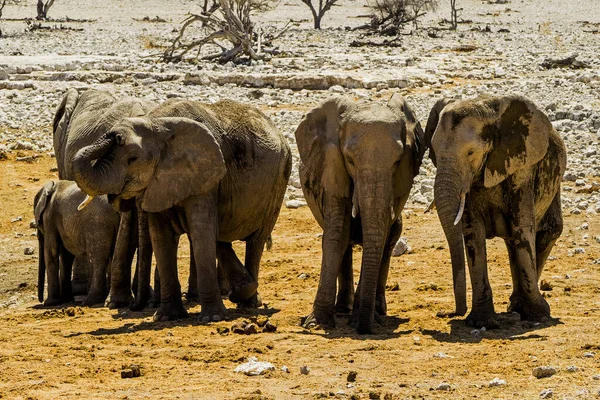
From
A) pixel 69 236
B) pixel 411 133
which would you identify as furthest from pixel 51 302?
pixel 411 133

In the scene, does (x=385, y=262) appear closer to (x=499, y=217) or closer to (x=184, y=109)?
(x=499, y=217)

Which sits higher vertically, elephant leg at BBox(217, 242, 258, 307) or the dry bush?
the dry bush

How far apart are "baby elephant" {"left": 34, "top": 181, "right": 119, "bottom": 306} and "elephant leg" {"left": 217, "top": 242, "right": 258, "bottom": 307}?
3.82 ft

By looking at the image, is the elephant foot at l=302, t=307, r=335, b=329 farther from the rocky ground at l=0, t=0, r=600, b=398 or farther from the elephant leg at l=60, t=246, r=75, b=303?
the elephant leg at l=60, t=246, r=75, b=303

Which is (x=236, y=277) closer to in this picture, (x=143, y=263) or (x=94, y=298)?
(x=143, y=263)

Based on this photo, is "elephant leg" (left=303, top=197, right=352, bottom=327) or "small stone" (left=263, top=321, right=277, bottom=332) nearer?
"small stone" (left=263, top=321, right=277, bottom=332)

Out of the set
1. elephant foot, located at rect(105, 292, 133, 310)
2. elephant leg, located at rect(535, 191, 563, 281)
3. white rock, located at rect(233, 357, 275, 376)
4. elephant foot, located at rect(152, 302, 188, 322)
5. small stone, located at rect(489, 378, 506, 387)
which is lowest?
elephant foot, located at rect(105, 292, 133, 310)

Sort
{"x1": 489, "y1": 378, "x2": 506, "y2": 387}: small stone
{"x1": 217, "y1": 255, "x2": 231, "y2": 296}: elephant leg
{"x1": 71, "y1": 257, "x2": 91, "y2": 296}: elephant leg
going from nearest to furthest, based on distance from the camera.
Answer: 1. {"x1": 489, "y1": 378, "x2": 506, "y2": 387}: small stone
2. {"x1": 217, "y1": 255, "x2": 231, "y2": 296}: elephant leg
3. {"x1": 71, "y1": 257, "x2": 91, "y2": 296}: elephant leg

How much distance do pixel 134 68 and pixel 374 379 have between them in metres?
20.8

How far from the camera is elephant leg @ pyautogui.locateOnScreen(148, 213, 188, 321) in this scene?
10.1m

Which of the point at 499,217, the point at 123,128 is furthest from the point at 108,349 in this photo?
the point at 499,217

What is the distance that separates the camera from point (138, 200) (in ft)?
32.4

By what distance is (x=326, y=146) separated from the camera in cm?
945

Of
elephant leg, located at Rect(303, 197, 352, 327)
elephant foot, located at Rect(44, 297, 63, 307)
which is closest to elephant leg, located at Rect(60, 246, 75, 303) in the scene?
elephant foot, located at Rect(44, 297, 63, 307)
